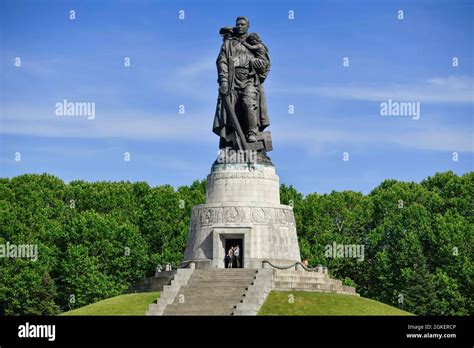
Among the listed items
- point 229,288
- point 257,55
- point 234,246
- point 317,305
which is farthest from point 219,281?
point 257,55

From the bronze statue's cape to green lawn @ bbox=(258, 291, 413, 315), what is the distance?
1284 centimetres

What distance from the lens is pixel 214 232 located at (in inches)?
2643

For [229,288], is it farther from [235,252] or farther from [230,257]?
[235,252]

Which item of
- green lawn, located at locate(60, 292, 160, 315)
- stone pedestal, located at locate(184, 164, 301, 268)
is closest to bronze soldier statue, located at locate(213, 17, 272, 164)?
stone pedestal, located at locate(184, 164, 301, 268)

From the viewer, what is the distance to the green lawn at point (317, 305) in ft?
190

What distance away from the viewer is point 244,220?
6731 cm

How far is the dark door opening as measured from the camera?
A: 2630 inches

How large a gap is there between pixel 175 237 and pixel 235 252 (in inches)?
1210

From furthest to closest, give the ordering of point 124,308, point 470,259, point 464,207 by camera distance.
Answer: point 464,207
point 470,259
point 124,308

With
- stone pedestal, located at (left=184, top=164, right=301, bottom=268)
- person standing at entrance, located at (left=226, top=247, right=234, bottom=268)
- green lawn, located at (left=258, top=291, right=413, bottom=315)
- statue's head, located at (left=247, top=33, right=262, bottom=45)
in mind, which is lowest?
green lawn, located at (left=258, top=291, right=413, bottom=315)

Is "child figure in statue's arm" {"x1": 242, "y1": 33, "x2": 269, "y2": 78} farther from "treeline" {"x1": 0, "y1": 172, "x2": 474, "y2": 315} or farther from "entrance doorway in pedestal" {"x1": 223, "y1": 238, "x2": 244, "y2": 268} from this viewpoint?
"treeline" {"x1": 0, "y1": 172, "x2": 474, "y2": 315}
